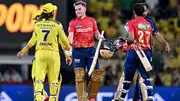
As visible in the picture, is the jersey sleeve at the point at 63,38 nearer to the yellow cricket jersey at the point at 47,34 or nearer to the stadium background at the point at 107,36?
the yellow cricket jersey at the point at 47,34


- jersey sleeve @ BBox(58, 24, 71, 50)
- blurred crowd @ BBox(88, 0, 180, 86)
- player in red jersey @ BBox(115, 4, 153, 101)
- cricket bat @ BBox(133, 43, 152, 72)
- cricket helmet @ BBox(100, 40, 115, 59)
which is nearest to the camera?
cricket bat @ BBox(133, 43, 152, 72)

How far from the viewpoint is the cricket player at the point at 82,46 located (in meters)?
17.2

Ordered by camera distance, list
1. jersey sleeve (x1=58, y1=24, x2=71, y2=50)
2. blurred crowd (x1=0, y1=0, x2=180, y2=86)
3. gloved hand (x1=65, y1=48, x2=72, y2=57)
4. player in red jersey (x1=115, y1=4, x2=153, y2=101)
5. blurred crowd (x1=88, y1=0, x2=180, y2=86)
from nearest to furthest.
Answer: player in red jersey (x1=115, y1=4, x2=153, y2=101) → jersey sleeve (x1=58, y1=24, x2=71, y2=50) → gloved hand (x1=65, y1=48, x2=72, y2=57) → blurred crowd (x1=0, y1=0, x2=180, y2=86) → blurred crowd (x1=88, y1=0, x2=180, y2=86)

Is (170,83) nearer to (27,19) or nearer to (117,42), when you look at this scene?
(27,19)

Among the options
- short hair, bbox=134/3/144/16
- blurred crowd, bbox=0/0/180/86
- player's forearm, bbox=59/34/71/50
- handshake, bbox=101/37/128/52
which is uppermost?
short hair, bbox=134/3/144/16

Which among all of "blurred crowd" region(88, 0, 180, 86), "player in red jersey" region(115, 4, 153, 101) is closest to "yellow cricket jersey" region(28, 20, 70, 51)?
"player in red jersey" region(115, 4, 153, 101)

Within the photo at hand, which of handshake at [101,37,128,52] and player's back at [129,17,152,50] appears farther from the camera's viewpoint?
handshake at [101,37,128,52]

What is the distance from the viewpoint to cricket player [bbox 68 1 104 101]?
→ 17156 millimetres

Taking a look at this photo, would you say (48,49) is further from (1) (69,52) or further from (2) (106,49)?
(2) (106,49)

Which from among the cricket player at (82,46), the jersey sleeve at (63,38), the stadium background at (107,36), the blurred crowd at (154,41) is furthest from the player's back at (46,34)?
the blurred crowd at (154,41)

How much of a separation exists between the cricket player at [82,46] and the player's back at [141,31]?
3.88ft

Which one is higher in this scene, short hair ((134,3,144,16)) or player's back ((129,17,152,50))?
short hair ((134,3,144,16))

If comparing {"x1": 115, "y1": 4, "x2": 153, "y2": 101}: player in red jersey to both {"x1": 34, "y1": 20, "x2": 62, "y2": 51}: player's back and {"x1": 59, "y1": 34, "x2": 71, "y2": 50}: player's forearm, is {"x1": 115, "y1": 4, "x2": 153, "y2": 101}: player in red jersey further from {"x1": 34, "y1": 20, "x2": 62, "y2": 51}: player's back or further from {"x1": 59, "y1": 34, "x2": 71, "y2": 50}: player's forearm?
{"x1": 34, "y1": 20, "x2": 62, "y2": 51}: player's back

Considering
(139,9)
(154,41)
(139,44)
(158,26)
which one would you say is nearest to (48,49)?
(139,44)
